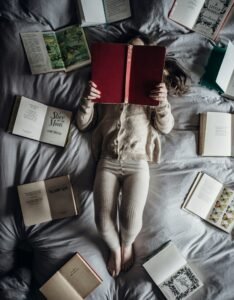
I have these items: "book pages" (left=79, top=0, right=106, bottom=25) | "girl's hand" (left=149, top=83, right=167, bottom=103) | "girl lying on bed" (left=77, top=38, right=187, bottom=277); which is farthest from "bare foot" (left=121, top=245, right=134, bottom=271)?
"book pages" (left=79, top=0, right=106, bottom=25)

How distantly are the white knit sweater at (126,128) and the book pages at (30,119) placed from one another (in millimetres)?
166

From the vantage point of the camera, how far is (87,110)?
4.25 feet

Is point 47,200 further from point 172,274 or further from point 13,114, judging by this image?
point 172,274

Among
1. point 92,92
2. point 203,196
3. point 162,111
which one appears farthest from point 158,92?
point 203,196

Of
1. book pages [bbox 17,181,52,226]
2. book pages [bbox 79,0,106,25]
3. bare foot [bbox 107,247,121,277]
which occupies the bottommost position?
bare foot [bbox 107,247,121,277]

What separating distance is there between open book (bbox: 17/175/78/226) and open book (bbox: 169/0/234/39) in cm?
81

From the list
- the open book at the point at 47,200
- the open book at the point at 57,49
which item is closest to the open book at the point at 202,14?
the open book at the point at 57,49

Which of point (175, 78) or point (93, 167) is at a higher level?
point (175, 78)

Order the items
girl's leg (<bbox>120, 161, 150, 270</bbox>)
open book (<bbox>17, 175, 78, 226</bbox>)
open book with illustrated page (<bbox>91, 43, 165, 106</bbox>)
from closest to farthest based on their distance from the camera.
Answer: open book with illustrated page (<bbox>91, 43, 165, 106</bbox>) → girl's leg (<bbox>120, 161, 150, 270</bbox>) → open book (<bbox>17, 175, 78, 226</bbox>)

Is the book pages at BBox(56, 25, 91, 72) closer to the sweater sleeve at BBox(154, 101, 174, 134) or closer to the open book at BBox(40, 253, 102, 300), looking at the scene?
the sweater sleeve at BBox(154, 101, 174, 134)

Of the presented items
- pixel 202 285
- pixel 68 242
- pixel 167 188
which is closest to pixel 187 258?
pixel 202 285

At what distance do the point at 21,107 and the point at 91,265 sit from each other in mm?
667

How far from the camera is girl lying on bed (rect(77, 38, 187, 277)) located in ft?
4.15

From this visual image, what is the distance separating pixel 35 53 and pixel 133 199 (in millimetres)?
709
